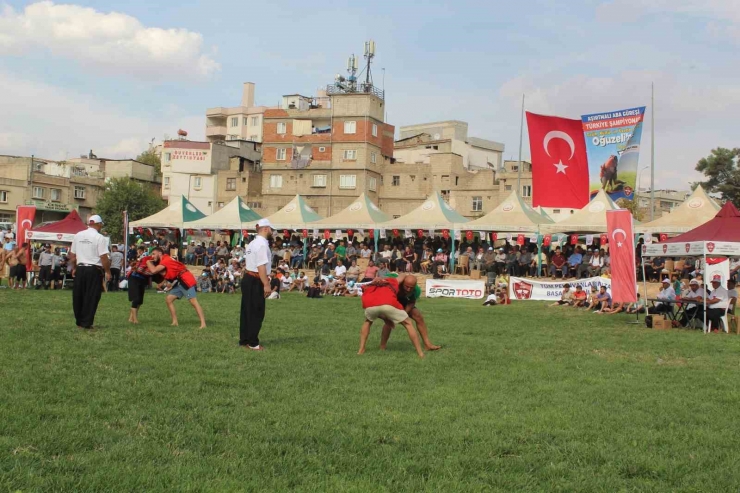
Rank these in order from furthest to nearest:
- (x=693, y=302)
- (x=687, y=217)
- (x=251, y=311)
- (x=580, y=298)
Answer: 1. (x=687, y=217)
2. (x=580, y=298)
3. (x=693, y=302)
4. (x=251, y=311)

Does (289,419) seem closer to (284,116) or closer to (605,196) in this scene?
(605,196)

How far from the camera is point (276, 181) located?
79188 mm

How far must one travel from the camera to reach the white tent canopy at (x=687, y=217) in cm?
3202

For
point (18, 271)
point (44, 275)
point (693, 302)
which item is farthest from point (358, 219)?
point (693, 302)

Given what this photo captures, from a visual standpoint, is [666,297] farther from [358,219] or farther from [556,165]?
[358,219]

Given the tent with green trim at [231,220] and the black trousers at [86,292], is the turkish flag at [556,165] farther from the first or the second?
the black trousers at [86,292]

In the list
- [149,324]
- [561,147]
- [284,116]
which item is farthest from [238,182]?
[149,324]

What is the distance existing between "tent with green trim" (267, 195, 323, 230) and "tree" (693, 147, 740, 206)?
112 ft

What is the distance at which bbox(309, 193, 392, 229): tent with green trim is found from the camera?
39188 mm

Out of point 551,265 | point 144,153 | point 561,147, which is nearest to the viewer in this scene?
point 551,265

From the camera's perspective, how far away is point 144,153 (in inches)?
4279

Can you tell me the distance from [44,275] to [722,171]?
51.6 meters

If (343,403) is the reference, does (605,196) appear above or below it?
above

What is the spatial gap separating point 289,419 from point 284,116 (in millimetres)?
74690
